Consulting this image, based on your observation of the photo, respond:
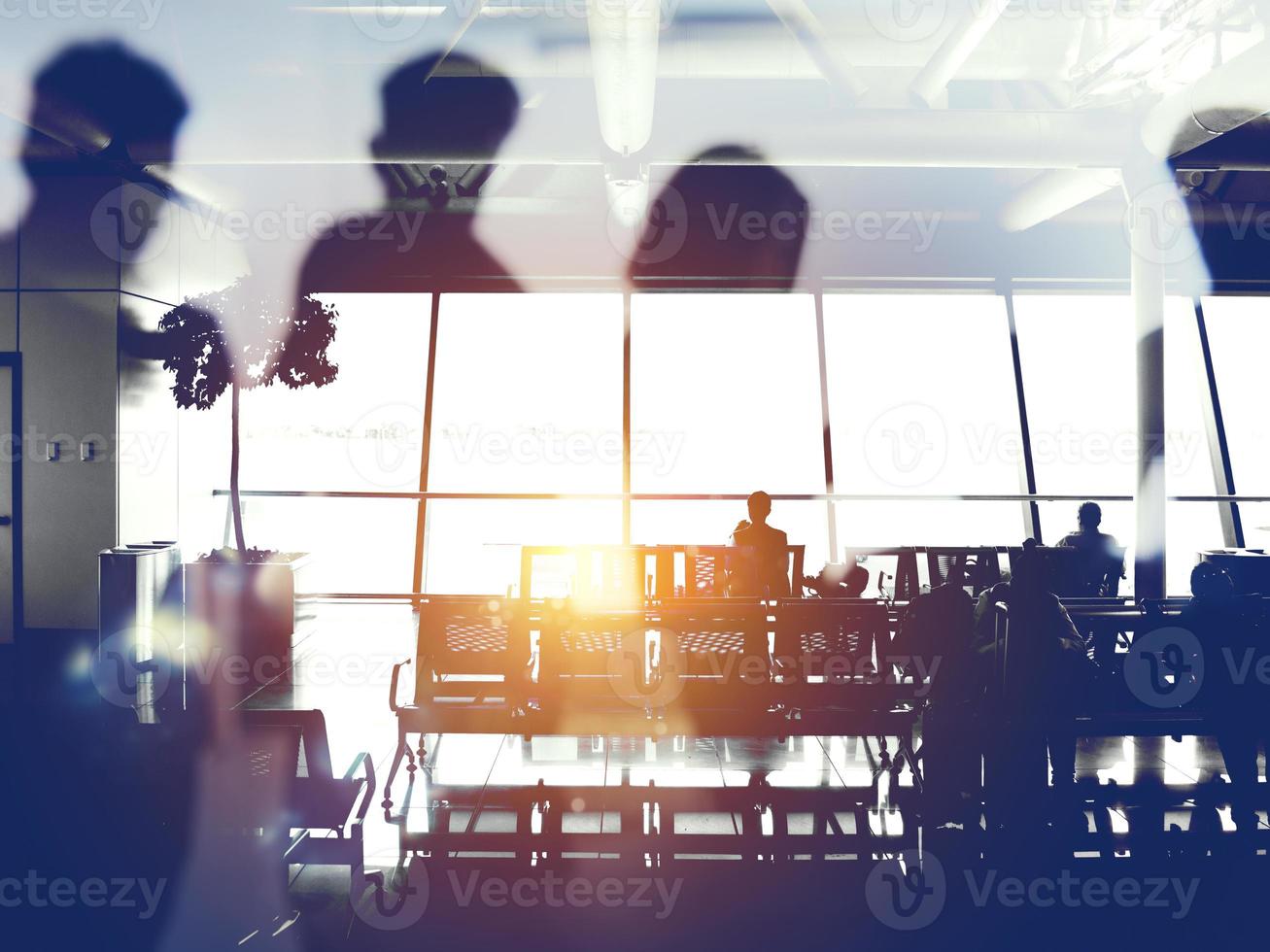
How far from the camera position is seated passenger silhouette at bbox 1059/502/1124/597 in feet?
18.4

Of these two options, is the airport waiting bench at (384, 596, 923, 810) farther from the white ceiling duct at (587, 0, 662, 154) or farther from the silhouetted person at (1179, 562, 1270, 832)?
the white ceiling duct at (587, 0, 662, 154)

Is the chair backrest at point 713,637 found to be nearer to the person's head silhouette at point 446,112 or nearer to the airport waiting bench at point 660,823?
the airport waiting bench at point 660,823

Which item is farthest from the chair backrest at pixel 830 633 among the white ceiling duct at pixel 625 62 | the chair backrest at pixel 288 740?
the white ceiling duct at pixel 625 62

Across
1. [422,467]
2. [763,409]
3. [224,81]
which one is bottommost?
[422,467]

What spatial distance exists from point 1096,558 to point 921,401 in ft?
13.7

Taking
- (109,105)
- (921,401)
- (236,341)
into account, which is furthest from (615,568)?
(921,401)

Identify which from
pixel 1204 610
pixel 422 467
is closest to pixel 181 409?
pixel 422 467

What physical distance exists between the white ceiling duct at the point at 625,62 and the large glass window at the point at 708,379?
3.99 metres

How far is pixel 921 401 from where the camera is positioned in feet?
31.3

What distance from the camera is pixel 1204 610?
148 inches

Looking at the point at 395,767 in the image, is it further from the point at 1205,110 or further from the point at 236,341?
the point at 1205,110

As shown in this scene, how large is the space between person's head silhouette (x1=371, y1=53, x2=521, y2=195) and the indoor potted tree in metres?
1.93

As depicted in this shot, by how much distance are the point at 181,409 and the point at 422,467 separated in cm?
220

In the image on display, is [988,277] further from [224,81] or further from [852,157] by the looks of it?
[224,81]
